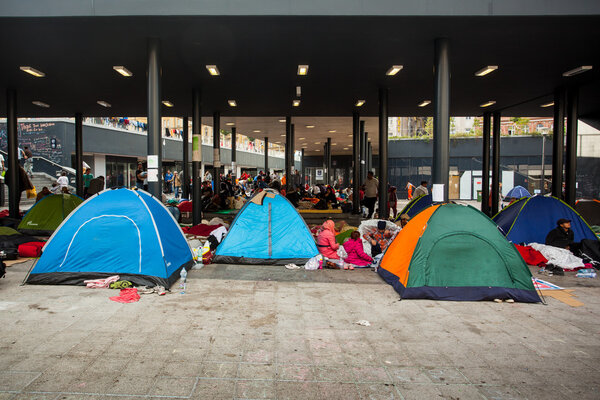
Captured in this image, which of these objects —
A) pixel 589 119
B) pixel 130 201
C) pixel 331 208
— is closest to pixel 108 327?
pixel 130 201

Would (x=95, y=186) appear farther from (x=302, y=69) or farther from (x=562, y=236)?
(x=562, y=236)

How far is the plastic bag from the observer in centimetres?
787

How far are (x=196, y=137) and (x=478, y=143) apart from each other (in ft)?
82.6

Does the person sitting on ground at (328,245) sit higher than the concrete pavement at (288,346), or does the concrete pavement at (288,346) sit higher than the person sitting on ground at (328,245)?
the person sitting on ground at (328,245)

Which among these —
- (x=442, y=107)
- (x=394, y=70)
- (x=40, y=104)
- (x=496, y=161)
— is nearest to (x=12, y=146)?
(x=40, y=104)

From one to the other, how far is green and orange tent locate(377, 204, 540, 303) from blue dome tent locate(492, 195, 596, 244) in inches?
160

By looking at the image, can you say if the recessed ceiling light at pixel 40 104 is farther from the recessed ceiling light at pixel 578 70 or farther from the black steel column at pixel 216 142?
the recessed ceiling light at pixel 578 70

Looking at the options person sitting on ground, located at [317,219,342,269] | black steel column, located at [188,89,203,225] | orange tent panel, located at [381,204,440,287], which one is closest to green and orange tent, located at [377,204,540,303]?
orange tent panel, located at [381,204,440,287]

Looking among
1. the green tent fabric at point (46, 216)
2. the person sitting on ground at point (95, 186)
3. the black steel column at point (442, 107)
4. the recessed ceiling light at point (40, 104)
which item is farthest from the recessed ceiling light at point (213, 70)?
the recessed ceiling light at point (40, 104)

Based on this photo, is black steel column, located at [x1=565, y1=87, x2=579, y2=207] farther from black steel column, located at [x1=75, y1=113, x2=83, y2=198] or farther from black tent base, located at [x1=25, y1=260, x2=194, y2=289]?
black steel column, located at [x1=75, y1=113, x2=83, y2=198]

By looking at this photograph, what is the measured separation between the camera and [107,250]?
650 cm

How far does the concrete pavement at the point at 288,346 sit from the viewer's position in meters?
3.36

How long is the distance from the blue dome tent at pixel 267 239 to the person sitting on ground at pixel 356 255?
72 centimetres

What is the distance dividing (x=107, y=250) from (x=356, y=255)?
190 inches
